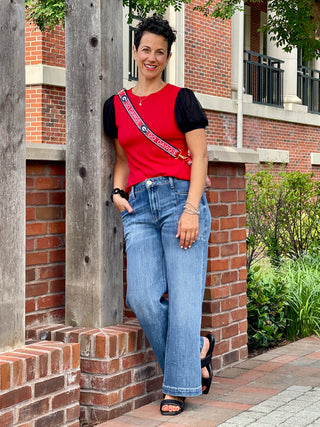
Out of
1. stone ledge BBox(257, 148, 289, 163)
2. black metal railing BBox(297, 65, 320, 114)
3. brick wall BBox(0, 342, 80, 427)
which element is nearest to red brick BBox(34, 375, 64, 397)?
brick wall BBox(0, 342, 80, 427)

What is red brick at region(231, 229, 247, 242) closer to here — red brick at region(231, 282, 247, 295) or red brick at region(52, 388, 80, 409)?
red brick at region(231, 282, 247, 295)

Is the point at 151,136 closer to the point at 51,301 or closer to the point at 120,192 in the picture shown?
the point at 120,192

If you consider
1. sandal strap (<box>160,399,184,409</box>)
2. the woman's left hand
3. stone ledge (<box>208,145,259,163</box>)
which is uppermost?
stone ledge (<box>208,145,259,163</box>)

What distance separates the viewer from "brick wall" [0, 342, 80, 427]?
10.9 ft

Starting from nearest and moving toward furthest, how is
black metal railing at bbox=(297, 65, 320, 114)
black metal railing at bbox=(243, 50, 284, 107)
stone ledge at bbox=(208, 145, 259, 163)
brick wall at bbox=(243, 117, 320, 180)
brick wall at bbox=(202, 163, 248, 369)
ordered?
stone ledge at bbox=(208, 145, 259, 163) → brick wall at bbox=(202, 163, 248, 369) → brick wall at bbox=(243, 117, 320, 180) → black metal railing at bbox=(243, 50, 284, 107) → black metal railing at bbox=(297, 65, 320, 114)

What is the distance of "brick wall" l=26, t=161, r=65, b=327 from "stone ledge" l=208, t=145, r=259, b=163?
96 centimetres

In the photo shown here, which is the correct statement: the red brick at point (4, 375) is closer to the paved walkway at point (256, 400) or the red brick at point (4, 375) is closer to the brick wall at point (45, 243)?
the paved walkway at point (256, 400)

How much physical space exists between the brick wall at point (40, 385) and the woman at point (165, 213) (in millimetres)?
523

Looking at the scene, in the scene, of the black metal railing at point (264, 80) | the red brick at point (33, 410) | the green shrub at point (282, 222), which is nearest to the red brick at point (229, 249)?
the red brick at point (33, 410)

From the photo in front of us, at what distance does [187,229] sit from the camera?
3.91 meters

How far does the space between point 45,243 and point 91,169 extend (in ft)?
1.57

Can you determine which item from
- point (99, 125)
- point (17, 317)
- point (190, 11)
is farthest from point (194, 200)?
point (190, 11)

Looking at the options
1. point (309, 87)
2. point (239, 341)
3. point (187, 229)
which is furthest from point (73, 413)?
point (309, 87)

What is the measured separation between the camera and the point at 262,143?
18531mm
